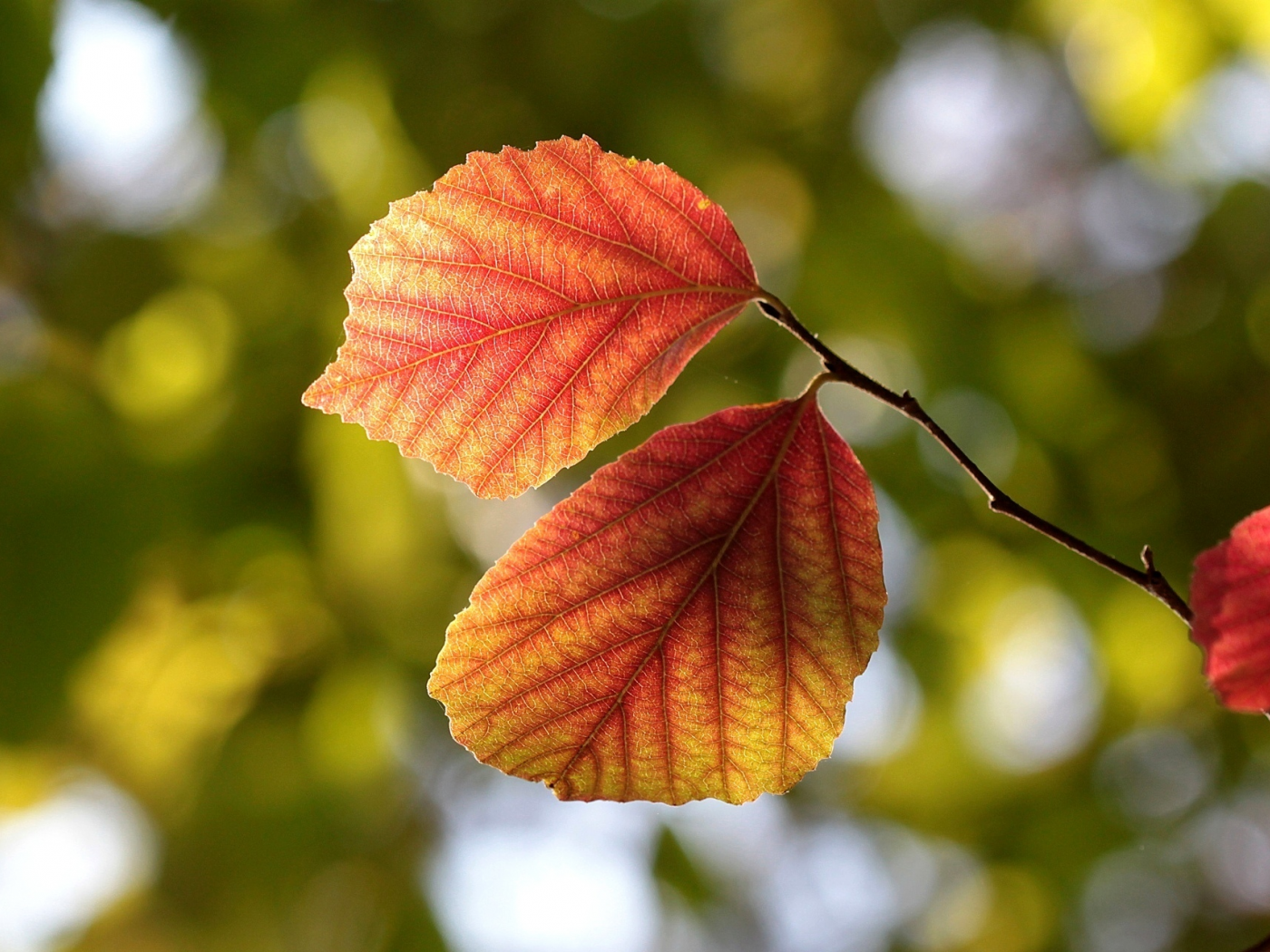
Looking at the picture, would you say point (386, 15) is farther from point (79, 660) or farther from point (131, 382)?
point (79, 660)

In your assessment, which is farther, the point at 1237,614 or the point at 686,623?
the point at 686,623

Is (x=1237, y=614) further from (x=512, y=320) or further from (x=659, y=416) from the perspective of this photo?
(x=659, y=416)

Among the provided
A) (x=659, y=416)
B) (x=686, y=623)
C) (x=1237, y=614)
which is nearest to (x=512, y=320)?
(x=686, y=623)

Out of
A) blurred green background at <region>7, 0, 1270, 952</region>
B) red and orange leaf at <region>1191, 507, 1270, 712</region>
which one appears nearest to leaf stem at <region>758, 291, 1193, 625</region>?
red and orange leaf at <region>1191, 507, 1270, 712</region>

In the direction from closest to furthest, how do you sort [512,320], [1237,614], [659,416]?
[1237,614], [512,320], [659,416]

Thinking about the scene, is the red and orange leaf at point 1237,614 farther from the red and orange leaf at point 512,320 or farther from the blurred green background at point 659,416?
the blurred green background at point 659,416

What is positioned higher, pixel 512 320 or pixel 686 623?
pixel 512 320
